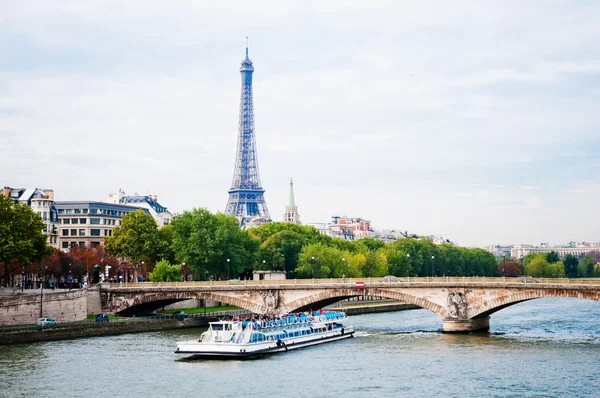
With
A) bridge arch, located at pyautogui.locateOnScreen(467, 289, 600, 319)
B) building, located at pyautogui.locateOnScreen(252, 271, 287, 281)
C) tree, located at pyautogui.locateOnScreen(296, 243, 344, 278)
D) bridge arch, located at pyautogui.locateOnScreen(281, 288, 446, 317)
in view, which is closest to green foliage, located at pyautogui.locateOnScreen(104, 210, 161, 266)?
building, located at pyautogui.locateOnScreen(252, 271, 287, 281)

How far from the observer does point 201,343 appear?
217 feet

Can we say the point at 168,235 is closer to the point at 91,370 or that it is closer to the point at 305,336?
the point at 305,336

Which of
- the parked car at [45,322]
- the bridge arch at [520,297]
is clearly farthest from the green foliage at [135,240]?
the bridge arch at [520,297]

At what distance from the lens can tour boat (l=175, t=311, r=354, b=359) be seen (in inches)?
2613

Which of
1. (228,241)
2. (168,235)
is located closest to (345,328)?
(228,241)

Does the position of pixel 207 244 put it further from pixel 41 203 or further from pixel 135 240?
pixel 41 203

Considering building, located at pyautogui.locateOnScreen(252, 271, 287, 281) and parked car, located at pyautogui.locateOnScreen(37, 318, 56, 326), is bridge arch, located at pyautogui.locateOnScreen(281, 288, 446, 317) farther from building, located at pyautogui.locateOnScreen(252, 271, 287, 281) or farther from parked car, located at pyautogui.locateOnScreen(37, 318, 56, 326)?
building, located at pyautogui.locateOnScreen(252, 271, 287, 281)

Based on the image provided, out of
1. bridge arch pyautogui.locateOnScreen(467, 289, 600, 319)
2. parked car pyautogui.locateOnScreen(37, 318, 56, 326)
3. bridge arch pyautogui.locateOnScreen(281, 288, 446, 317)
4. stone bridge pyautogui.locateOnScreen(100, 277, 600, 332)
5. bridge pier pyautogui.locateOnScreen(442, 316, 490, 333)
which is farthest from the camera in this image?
bridge arch pyautogui.locateOnScreen(281, 288, 446, 317)

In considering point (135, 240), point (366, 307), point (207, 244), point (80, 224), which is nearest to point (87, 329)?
point (207, 244)

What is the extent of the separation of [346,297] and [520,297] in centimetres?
1794

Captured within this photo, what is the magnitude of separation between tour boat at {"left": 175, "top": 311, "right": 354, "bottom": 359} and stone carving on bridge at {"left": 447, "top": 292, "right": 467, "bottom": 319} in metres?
9.32

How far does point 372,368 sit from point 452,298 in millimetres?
23346

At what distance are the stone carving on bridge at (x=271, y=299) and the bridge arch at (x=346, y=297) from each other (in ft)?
3.06

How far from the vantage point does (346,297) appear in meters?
88.8
